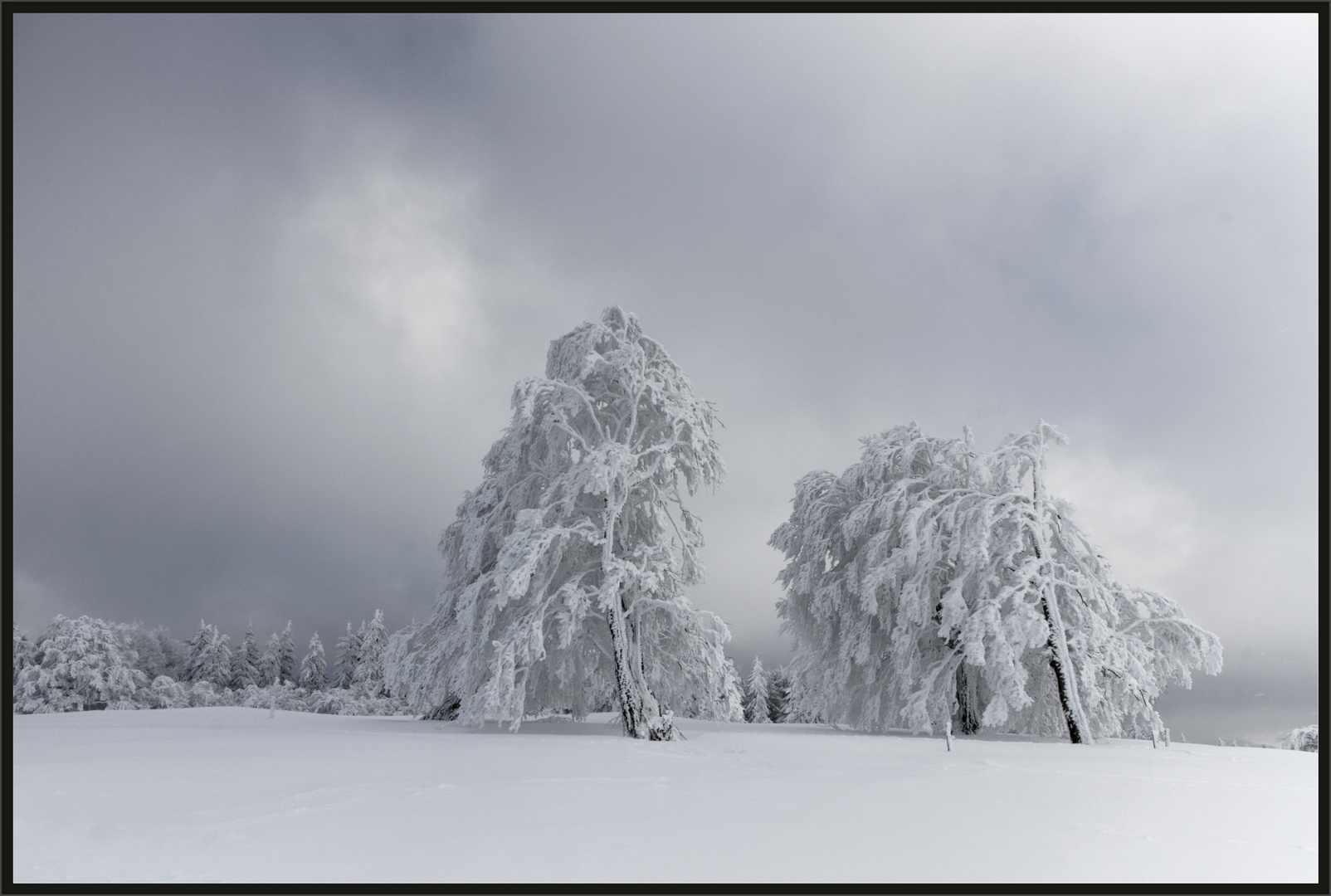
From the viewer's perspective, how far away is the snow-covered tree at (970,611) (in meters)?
16.4

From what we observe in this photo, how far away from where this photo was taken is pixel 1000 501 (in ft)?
57.8

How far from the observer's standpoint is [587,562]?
1565cm

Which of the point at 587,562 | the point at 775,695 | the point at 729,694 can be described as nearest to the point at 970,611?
the point at 729,694

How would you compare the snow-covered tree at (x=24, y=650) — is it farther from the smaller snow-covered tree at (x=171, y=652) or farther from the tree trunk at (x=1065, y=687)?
the tree trunk at (x=1065, y=687)

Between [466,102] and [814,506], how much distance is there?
16581 millimetres

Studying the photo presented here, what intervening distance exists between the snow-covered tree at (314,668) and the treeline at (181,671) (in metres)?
0.07

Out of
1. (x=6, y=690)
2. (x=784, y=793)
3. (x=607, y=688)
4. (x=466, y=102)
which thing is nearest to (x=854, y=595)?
(x=607, y=688)

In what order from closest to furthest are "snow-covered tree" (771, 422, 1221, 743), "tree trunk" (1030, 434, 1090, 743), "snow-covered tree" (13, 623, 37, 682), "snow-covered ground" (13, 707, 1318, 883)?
"snow-covered ground" (13, 707, 1318, 883)
"tree trunk" (1030, 434, 1090, 743)
"snow-covered tree" (771, 422, 1221, 743)
"snow-covered tree" (13, 623, 37, 682)

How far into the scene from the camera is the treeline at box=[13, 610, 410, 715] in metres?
34.9

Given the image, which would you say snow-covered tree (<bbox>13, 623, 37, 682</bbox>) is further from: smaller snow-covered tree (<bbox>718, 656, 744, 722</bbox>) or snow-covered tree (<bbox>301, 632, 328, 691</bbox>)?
smaller snow-covered tree (<bbox>718, 656, 744, 722</bbox>)

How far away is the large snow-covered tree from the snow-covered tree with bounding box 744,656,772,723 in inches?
1400

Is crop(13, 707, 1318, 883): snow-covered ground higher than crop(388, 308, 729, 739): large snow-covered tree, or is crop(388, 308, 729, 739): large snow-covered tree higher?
crop(388, 308, 729, 739): large snow-covered tree

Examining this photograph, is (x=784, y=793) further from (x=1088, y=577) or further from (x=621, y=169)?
(x=1088, y=577)

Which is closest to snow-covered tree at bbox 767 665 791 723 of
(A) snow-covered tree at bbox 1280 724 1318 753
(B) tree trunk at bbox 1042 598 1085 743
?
(A) snow-covered tree at bbox 1280 724 1318 753
